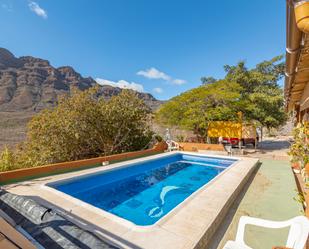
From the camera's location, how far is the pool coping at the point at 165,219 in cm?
294

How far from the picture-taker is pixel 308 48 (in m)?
2.63

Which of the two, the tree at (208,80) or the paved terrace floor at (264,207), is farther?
the tree at (208,80)

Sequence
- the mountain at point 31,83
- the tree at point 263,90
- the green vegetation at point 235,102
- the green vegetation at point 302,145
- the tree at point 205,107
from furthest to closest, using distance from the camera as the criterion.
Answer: the mountain at point 31,83 < the tree at point 263,90 < the green vegetation at point 235,102 < the tree at point 205,107 < the green vegetation at point 302,145

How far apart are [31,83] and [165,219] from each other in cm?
5732

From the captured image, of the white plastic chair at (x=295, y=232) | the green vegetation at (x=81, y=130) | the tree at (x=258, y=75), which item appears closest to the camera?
the white plastic chair at (x=295, y=232)

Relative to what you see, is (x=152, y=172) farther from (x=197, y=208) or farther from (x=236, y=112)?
(x=236, y=112)

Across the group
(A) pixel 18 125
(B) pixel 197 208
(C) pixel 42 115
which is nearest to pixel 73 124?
(C) pixel 42 115

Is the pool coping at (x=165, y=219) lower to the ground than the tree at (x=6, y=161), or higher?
lower

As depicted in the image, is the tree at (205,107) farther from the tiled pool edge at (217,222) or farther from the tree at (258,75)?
the tiled pool edge at (217,222)

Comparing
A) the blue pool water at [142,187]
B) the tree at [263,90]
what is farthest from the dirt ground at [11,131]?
the tree at [263,90]

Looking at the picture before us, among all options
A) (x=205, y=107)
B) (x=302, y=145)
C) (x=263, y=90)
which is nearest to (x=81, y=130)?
(x=302, y=145)

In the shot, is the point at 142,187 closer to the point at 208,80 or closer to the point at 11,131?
the point at 11,131

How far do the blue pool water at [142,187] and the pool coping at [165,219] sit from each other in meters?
0.97

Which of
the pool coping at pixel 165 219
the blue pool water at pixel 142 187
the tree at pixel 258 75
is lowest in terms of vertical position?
the blue pool water at pixel 142 187
